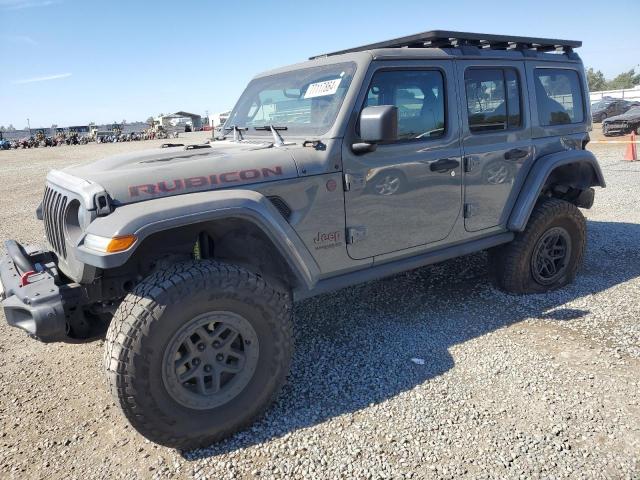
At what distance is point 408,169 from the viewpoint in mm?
3338

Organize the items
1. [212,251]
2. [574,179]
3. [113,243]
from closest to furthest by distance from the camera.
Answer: [113,243] < [212,251] < [574,179]

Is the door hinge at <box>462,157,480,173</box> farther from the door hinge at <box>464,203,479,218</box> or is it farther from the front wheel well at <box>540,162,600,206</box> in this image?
the front wheel well at <box>540,162,600,206</box>

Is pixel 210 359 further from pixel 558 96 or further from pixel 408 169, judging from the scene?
pixel 558 96

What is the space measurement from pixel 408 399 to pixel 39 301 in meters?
2.15

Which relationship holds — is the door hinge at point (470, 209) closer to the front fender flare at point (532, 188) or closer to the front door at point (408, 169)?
the front door at point (408, 169)

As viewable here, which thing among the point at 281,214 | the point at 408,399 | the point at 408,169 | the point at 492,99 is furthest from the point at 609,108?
Answer: the point at 281,214

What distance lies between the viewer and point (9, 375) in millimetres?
3406

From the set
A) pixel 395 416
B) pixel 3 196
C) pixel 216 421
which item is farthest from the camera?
pixel 3 196

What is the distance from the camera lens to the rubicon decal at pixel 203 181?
8.32ft

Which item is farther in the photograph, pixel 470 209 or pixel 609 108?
pixel 609 108

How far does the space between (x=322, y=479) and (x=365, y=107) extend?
2.19 metres

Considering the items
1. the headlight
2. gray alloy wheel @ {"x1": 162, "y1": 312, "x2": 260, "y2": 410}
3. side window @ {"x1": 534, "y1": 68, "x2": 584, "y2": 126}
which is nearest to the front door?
gray alloy wheel @ {"x1": 162, "y1": 312, "x2": 260, "y2": 410}

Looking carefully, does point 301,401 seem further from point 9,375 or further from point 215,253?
point 9,375

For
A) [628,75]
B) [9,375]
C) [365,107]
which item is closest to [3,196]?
[9,375]
